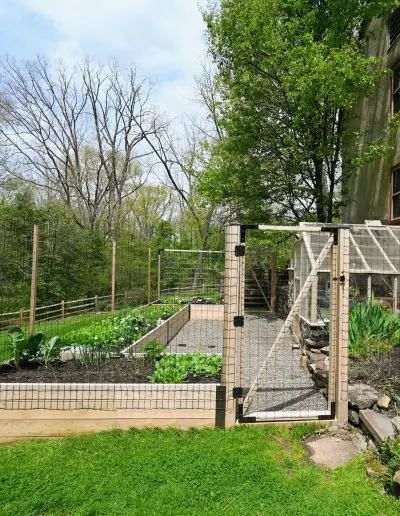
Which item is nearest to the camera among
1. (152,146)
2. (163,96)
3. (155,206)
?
(163,96)

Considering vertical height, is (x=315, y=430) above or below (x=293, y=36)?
below

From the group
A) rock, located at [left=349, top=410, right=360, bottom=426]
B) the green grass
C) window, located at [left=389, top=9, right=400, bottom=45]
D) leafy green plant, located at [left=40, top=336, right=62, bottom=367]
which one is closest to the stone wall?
rock, located at [left=349, top=410, right=360, bottom=426]

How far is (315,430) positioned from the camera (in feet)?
12.3

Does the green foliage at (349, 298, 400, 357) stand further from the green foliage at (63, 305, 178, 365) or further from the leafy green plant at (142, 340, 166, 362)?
the green foliage at (63, 305, 178, 365)

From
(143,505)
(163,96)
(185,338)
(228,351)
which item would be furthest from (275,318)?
(163,96)

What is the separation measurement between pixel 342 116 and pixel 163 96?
16503 millimetres

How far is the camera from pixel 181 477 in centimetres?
298

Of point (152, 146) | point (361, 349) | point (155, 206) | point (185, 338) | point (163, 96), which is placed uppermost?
point (163, 96)

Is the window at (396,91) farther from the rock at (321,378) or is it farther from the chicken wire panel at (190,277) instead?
the rock at (321,378)

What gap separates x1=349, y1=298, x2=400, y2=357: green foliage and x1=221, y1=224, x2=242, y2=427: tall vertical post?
7.19 feet

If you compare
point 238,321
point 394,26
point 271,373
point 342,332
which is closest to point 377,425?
point 342,332

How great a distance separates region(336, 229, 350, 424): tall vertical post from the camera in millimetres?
3799

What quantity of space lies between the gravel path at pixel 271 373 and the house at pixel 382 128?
470 cm

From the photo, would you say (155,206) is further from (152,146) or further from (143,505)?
(143,505)
